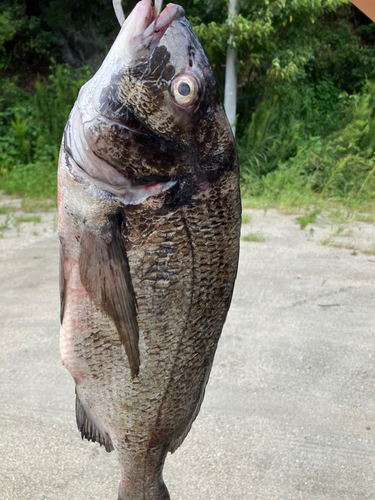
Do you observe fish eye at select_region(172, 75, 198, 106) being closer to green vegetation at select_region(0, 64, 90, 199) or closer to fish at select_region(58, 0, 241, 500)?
fish at select_region(58, 0, 241, 500)

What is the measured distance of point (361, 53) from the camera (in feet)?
36.2

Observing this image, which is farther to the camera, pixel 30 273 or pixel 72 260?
pixel 30 273

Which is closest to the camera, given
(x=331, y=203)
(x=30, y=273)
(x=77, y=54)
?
(x=30, y=273)

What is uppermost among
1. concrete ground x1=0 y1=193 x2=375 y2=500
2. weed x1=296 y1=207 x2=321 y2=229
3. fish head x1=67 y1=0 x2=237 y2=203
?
fish head x1=67 y1=0 x2=237 y2=203

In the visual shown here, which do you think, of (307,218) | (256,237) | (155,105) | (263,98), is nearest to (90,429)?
(155,105)

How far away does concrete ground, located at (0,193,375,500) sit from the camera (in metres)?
2.40

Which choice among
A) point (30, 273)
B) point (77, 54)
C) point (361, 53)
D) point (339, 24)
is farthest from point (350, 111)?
point (30, 273)

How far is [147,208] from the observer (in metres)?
1.15

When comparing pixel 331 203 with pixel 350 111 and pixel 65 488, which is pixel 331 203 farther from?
pixel 65 488

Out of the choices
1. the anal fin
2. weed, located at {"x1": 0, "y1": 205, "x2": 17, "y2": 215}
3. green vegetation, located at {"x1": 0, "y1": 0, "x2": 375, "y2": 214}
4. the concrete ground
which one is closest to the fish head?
the anal fin

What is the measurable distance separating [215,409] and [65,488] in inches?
39.2

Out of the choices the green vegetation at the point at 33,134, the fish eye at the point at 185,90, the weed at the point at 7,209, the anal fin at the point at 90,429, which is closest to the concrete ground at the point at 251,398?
the anal fin at the point at 90,429

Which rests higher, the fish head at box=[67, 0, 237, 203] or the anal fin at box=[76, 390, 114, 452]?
the fish head at box=[67, 0, 237, 203]

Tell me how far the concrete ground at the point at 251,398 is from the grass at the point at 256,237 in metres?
0.60
